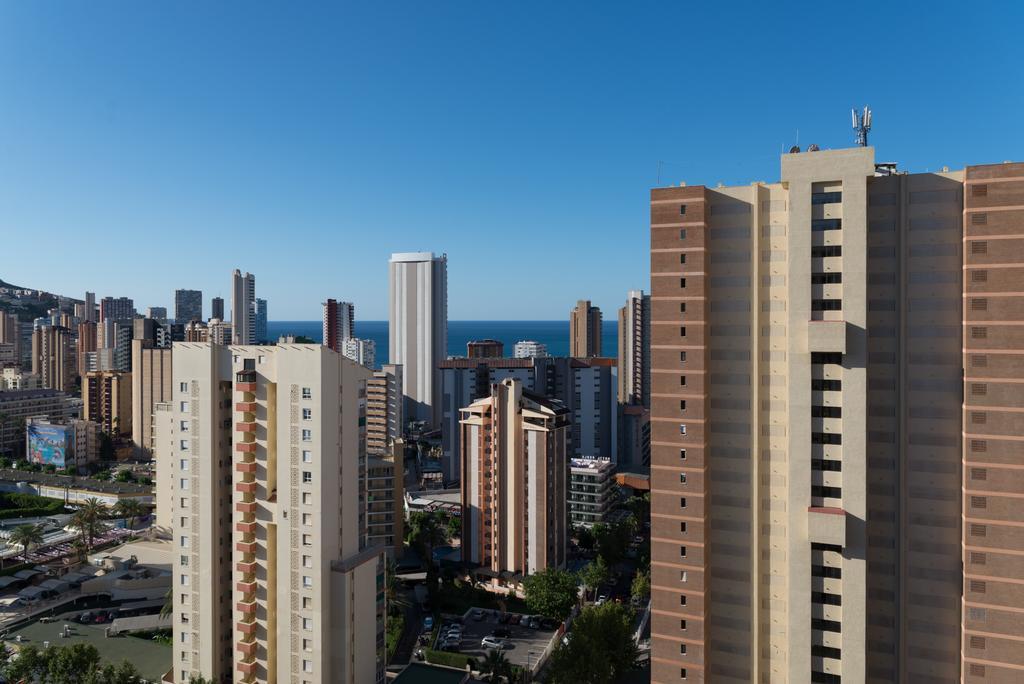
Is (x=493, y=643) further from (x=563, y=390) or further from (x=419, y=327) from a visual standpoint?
(x=419, y=327)

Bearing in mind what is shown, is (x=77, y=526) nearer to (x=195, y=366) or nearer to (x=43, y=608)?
(x=43, y=608)

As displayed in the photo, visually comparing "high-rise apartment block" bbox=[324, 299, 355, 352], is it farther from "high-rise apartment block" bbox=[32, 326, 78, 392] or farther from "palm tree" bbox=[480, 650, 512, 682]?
"palm tree" bbox=[480, 650, 512, 682]

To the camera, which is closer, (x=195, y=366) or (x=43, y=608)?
(x=195, y=366)

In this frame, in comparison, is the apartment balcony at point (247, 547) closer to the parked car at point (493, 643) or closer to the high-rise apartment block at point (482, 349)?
the parked car at point (493, 643)

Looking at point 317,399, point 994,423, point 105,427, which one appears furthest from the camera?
point 105,427

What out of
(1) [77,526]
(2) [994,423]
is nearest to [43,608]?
(1) [77,526]

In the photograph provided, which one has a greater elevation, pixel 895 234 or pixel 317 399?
pixel 895 234

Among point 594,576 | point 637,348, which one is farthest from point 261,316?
point 594,576
